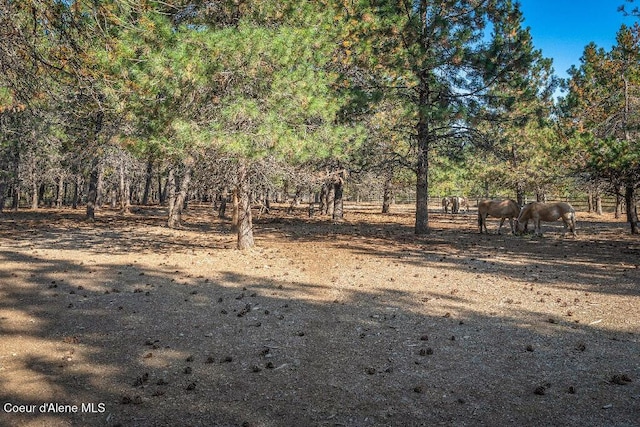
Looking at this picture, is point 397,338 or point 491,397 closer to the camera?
point 491,397

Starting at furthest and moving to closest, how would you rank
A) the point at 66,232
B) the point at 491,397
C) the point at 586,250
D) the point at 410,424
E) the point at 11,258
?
the point at 66,232 < the point at 586,250 < the point at 11,258 < the point at 491,397 < the point at 410,424

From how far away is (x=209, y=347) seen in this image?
560 cm

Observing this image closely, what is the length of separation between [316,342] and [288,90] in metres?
7.02

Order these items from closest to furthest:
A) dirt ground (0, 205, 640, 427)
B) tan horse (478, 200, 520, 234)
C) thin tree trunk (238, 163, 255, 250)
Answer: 1. dirt ground (0, 205, 640, 427)
2. thin tree trunk (238, 163, 255, 250)
3. tan horse (478, 200, 520, 234)

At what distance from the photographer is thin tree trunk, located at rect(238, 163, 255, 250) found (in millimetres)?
12218

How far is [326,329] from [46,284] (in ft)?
21.5

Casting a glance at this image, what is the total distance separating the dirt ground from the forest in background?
3.40 metres

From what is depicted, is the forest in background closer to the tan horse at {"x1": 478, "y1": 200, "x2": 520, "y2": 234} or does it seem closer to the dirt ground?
the tan horse at {"x1": 478, "y1": 200, "x2": 520, "y2": 234}

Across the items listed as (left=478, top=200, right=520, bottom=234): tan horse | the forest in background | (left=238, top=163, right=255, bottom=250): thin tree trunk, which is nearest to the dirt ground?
(left=238, top=163, right=255, bottom=250): thin tree trunk

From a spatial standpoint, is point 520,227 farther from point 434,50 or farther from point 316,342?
point 316,342

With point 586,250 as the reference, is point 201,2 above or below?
above

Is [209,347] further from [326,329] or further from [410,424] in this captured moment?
[410,424]

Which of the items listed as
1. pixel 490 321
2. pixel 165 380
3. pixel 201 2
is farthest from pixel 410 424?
pixel 201 2

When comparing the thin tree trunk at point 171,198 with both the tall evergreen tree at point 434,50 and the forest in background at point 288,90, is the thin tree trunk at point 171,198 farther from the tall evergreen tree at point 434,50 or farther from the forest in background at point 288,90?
the tall evergreen tree at point 434,50
